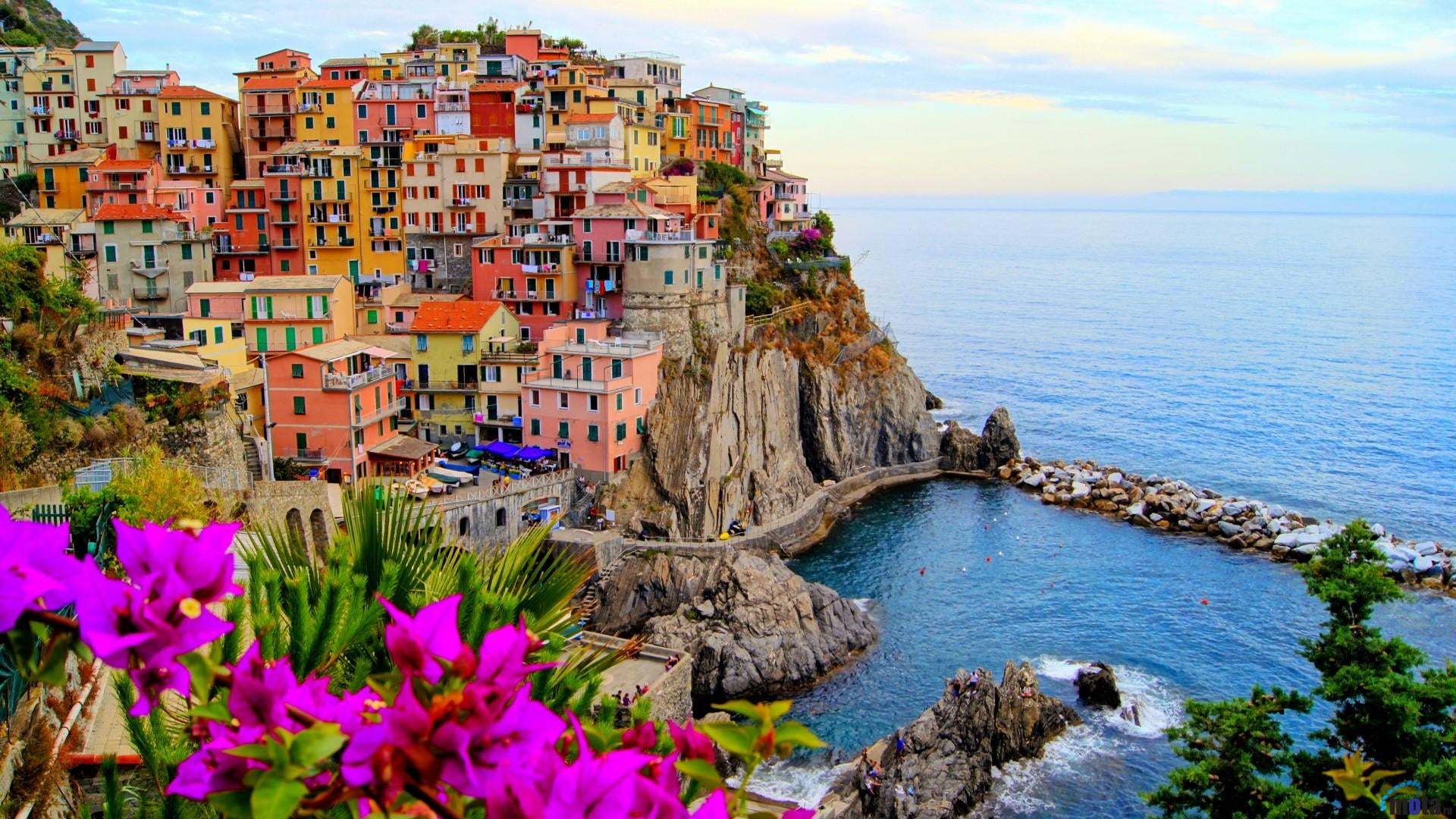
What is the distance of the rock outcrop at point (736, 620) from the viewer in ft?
117

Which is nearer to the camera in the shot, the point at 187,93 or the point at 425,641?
the point at 425,641

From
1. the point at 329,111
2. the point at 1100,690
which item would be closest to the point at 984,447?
Result: the point at 1100,690

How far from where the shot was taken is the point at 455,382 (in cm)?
4744

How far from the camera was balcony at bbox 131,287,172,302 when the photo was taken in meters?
51.5

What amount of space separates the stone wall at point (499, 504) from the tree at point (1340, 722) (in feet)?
79.3

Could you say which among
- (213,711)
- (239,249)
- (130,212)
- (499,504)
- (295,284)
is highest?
(130,212)

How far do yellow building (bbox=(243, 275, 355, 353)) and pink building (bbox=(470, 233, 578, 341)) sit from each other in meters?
7.79

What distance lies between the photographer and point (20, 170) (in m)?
64.9

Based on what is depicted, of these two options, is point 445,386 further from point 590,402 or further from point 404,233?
point 404,233

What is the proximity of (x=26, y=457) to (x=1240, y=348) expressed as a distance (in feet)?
324

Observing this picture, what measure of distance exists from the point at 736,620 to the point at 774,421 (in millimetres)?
16886

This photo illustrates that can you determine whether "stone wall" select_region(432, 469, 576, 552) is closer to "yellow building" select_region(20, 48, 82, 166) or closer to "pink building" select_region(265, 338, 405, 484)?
"pink building" select_region(265, 338, 405, 484)

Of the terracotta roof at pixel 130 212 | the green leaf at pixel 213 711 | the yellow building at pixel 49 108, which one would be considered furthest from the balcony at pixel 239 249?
the green leaf at pixel 213 711

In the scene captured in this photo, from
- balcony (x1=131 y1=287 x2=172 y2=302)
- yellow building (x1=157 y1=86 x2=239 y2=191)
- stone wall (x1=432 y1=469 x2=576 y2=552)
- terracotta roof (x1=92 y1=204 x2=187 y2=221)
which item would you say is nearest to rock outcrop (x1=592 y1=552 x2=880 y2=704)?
stone wall (x1=432 y1=469 x2=576 y2=552)
